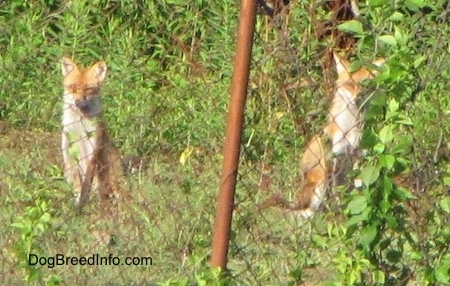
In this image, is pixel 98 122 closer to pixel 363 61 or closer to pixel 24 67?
pixel 24 67

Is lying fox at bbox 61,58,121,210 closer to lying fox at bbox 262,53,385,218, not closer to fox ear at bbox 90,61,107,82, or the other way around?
fox ear at bbox 90,61,107,82

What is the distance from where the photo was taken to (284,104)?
464cm

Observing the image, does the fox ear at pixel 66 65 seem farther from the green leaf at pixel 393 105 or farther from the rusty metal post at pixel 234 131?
the green leaf at pixel 393 105

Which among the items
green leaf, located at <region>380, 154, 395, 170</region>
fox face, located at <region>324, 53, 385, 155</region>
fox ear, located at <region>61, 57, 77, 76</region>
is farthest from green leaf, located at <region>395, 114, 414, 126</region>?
fox ear, located at <region>61, 57, 77, 76</region>

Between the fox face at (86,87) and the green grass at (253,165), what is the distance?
0.38m

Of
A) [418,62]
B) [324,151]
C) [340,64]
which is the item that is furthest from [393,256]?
[340,64]

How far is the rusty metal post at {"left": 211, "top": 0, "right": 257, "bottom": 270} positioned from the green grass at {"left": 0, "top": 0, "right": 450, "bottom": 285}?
15 cm

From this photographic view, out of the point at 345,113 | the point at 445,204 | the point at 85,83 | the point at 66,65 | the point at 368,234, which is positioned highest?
the point at 85,83

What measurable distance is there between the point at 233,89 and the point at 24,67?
325 centimetres

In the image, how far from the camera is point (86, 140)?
607 cm

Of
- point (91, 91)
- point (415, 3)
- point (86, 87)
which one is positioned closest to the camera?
point (415, 3)

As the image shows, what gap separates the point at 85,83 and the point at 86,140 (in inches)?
60.4

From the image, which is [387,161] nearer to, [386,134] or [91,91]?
[386,134]

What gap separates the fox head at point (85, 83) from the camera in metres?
7.31
